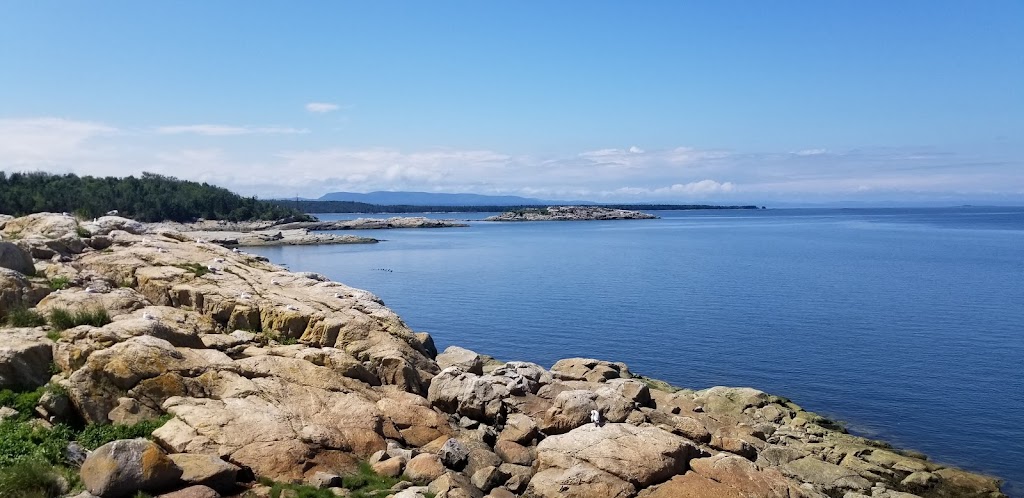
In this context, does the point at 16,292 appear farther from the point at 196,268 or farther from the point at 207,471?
the point at 207,471

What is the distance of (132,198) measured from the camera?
14238cm

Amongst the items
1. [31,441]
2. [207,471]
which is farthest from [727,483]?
[31,441]

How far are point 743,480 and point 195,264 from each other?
22088 mm

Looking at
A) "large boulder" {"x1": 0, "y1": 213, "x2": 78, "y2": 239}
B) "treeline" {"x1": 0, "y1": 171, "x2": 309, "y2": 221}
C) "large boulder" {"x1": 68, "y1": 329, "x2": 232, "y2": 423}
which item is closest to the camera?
"large boulder" {"x1": 68, "y1": 329, "x2": 232, "y2": 423}

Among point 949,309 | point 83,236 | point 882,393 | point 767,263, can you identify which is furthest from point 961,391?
point 767,263

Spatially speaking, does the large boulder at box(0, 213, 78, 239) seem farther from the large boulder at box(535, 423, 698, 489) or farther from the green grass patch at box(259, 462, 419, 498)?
the large boulder at box(535, 423, 698, 489)

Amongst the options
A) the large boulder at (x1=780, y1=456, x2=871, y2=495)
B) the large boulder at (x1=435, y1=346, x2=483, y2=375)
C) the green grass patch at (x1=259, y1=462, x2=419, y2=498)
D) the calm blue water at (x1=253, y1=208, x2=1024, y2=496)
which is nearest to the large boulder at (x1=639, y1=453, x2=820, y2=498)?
the large boulder at (x1=780, y1=456, x2=871, y2=495)

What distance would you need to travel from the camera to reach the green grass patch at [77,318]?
790 inches

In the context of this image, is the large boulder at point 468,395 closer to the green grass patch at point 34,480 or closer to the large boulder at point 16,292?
the green grass patch at point 34,480

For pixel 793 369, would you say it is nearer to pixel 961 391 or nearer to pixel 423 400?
pixel 961 391

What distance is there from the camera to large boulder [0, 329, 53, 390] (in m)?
17.8

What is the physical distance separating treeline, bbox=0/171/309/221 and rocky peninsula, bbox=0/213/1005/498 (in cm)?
9454

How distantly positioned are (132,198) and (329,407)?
474 feet

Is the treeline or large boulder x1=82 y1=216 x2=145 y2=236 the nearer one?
large boulder x1=82 y1=216 x2=145 y2=236
